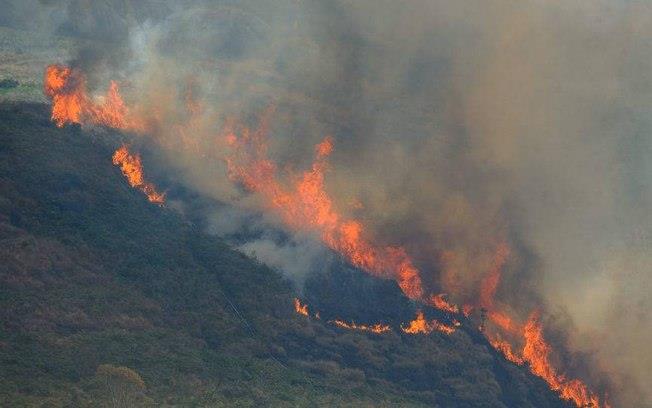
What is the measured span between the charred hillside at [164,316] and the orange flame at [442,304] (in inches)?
118

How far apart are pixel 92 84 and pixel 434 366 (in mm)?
46912

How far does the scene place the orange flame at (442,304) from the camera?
68.4m

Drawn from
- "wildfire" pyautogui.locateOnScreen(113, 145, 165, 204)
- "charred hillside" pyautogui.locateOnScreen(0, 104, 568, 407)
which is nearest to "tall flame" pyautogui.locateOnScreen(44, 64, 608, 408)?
"wildfire" pyautogui.locateOnScreen(113, 145, 165, 204)

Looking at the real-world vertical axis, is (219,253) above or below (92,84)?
below

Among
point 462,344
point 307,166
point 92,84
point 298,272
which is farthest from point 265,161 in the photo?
point 462,344

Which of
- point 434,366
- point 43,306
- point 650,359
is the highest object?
point 650,359

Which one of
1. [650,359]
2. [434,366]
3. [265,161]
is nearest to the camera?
[434,366]

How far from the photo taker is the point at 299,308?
6278cm

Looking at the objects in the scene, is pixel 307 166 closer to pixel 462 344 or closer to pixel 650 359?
pixel 462 344

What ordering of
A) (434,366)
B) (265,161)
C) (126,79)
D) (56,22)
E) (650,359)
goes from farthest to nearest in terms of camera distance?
(56,22), (126,79), (265,161), (650,359), (434,366)

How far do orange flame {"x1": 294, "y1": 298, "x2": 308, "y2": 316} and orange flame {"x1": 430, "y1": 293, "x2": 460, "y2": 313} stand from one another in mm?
13317

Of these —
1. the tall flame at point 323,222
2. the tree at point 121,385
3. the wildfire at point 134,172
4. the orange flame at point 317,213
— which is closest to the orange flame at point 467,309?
the tall flame at point 323,222

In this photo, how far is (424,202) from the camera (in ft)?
244

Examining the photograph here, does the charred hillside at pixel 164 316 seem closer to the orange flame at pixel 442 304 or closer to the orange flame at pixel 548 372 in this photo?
the orange flame at pixel 548 372
